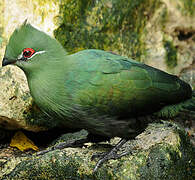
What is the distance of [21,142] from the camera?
5125mm

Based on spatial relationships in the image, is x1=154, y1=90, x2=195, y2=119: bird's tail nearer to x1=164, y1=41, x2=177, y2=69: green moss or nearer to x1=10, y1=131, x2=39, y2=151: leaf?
x1=10, y1=131, x2=39, y2=151: leaf

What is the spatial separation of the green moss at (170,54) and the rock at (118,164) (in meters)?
3.56

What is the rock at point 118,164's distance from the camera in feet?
13.2

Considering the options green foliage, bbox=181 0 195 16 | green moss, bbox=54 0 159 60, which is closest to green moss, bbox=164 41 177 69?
green moss, bbox=54 0 159 60

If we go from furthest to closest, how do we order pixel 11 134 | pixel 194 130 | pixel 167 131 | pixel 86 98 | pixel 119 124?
pixel 194 130 < pixel 11 134 < pixel 167 131 < pixel 119 124 < pixel 86 98

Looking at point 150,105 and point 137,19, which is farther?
point 137,19

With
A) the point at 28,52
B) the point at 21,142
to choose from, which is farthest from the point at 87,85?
the point at 21,142

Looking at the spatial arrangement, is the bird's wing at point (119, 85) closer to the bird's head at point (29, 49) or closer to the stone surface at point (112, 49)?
the bird's head at point (29, 49)

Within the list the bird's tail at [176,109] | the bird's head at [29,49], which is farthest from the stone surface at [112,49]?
the bird's head at [29,49]

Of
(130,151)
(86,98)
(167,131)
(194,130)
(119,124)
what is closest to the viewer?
(86,98)

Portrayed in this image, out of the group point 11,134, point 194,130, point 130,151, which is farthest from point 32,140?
point 194,130

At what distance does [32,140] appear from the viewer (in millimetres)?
A: 5441

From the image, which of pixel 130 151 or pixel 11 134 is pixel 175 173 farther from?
pixel 11 134

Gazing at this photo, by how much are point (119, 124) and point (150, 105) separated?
46 centimetres
